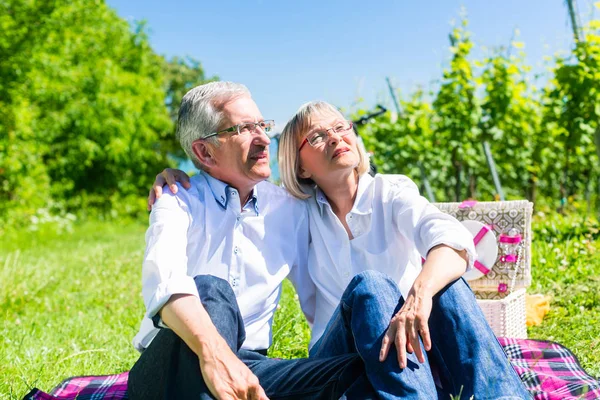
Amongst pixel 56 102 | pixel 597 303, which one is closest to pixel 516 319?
pixel 597 303

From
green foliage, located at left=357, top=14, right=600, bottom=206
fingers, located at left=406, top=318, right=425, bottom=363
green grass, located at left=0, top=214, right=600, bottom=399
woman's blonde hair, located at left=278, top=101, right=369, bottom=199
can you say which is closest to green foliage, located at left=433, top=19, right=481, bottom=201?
green foliage, located at left=357, top=14, right=600, bottom=206

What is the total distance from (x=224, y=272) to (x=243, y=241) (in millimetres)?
143

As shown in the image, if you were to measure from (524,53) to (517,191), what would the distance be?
18.2ft

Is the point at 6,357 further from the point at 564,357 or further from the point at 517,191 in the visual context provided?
the point at 517,191

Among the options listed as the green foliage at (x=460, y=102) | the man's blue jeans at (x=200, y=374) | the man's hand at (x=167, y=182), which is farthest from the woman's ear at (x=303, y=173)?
the green foliage at (x=460, y=102)

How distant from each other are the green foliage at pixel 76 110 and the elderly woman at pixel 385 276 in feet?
38.2

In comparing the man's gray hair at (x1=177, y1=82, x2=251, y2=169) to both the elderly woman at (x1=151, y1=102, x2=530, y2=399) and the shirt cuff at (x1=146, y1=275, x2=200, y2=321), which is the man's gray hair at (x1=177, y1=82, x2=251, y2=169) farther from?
the shirt cuff at (x1=146, y1=275, x2=200, y2=321)

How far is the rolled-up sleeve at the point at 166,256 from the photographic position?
6.69ft

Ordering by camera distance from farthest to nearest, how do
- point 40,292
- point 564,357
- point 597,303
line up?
point 40,292, point 597,303, point 564,357

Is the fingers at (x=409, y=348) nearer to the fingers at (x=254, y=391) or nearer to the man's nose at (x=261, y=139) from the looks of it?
the fingers at (x=254, y=391)

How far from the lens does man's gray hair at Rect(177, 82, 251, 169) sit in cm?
267

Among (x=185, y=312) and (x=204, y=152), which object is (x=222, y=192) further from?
(x=185, y=312)

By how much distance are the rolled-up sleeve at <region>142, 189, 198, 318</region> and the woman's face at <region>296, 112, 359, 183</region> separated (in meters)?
0.56

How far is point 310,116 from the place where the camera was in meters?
2.78
